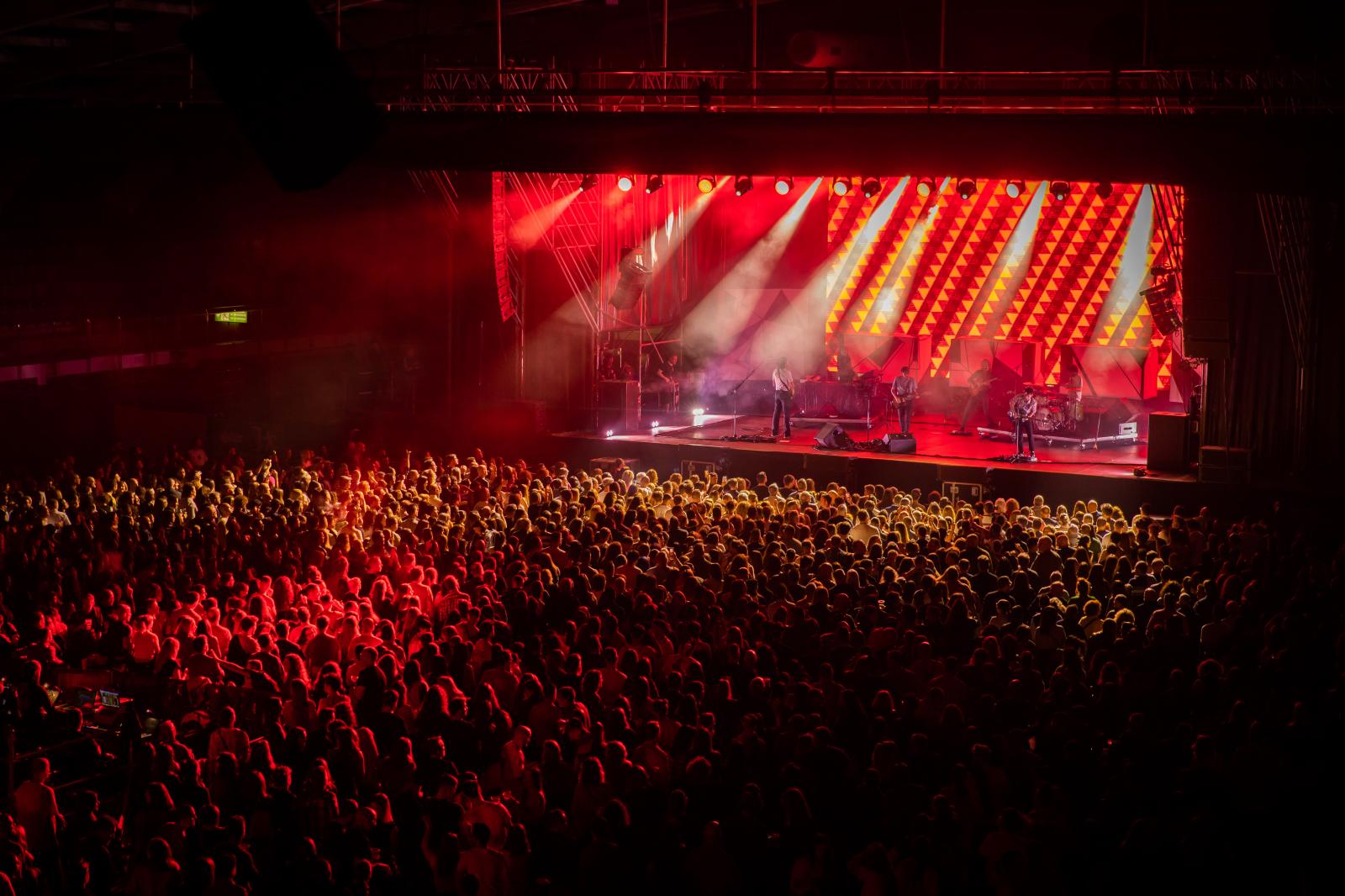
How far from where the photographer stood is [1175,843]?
6.14m

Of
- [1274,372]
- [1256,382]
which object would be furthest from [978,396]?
[1274,372]

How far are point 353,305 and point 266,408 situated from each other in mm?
2263

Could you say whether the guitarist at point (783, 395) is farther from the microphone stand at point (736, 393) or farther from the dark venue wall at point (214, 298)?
the dark venue wall at point (214, 298)

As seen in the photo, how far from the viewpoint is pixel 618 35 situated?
1927 centimetres

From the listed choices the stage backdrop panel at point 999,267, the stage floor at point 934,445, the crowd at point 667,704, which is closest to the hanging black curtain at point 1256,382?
the stage floor at point 934,445

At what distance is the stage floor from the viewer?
16609 mm

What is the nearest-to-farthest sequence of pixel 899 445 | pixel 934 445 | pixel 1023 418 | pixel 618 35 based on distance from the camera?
pixel 1023 418
pixel 899 445
pixel 934 445
pixel 618 35

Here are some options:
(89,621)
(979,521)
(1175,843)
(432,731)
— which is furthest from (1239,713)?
(89,621)

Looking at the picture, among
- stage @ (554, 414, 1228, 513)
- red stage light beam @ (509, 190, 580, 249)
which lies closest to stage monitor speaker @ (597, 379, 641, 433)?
stage @ (554, 414, 1228, 513)

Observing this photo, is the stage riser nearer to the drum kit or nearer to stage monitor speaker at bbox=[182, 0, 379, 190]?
the drum kit

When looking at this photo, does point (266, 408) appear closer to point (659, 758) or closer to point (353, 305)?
point (353, 305)

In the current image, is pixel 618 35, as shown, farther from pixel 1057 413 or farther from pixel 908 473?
pixel 1057 413

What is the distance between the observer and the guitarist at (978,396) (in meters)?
19.6

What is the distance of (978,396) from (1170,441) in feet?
13.6
